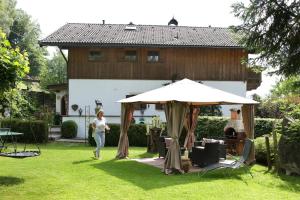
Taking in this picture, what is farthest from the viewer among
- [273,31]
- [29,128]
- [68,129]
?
[68,129]

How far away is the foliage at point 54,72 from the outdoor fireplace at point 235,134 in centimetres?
3579

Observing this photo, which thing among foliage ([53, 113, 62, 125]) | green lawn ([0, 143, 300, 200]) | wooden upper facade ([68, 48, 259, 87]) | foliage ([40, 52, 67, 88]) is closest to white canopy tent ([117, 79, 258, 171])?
green lawn ([0, 143, 300, 200])

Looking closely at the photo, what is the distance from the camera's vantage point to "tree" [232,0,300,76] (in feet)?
25.1

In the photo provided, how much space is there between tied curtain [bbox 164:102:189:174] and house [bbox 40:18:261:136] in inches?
517

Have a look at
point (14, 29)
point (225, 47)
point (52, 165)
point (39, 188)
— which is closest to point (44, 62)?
point (14, 29)

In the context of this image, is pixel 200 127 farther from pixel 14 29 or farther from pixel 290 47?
pixel 14 29

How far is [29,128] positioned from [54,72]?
1596 inches

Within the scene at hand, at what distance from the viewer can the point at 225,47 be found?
26906mm

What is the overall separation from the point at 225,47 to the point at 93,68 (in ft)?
27.1

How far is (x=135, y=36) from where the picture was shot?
28219 mm

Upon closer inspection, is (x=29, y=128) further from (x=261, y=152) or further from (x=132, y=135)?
(x=261, y=152)

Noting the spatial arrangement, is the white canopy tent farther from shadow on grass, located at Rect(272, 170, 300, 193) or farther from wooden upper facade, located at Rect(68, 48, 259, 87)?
wooden upper facade, located at Rect(68, 48, 259, 87)

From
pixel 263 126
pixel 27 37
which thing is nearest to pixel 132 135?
pixel 263 126

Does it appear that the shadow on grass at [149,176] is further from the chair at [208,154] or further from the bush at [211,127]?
the bush at [211,127]
